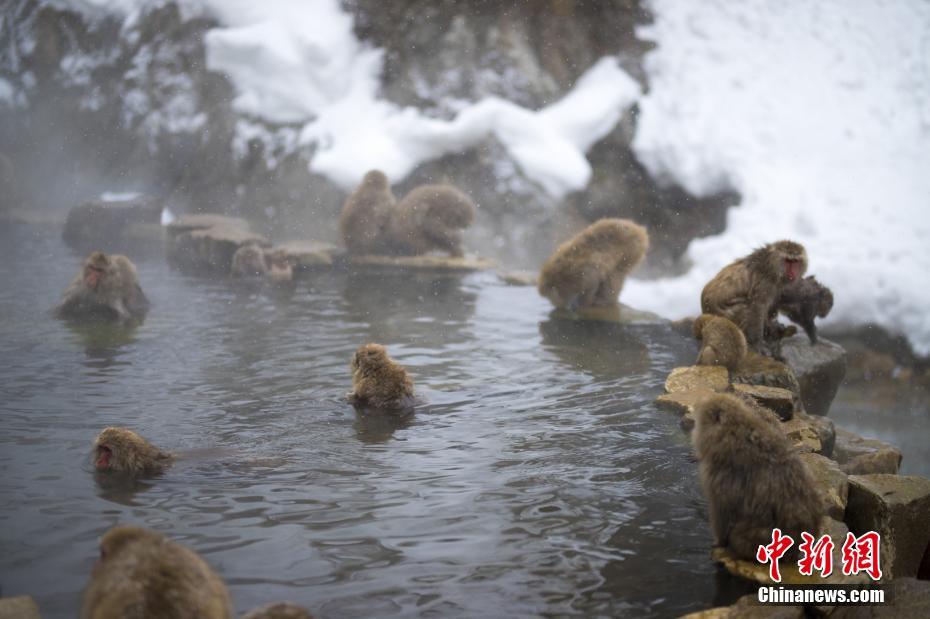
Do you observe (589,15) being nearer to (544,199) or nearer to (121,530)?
(544,199)

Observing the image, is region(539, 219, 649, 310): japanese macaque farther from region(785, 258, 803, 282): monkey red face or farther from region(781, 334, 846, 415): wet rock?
region(785, 258, 803, 282): monkey red face

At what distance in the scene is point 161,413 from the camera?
4.91m

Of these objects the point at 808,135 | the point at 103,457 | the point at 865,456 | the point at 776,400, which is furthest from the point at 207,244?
the point at 808,135

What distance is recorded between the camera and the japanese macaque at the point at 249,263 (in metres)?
9.36

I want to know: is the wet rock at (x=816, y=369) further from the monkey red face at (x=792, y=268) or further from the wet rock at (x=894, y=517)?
the wet rock at (x=894, y=517)

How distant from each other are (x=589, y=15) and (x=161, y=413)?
36.6ft

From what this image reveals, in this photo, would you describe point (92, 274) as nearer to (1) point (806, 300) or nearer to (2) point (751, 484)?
(1) point (806, 300)

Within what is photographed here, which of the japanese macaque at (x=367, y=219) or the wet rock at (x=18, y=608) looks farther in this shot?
the japanese macaque at (x=367, y=219)

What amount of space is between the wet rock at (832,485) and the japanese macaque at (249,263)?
6.55 meters

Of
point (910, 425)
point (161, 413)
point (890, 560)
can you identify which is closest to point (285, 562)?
point (161, 413)

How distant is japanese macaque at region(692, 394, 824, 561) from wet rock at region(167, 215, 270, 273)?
7274 millimetres

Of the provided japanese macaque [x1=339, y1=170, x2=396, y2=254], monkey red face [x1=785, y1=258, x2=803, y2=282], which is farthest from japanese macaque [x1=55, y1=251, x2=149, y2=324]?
monkey red face [x1=785, y1=258, x2=803, y2=282]

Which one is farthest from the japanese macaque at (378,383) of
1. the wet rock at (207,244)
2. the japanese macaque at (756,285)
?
the wet rock at (207,244)

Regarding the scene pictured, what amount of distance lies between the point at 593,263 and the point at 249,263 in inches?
149
